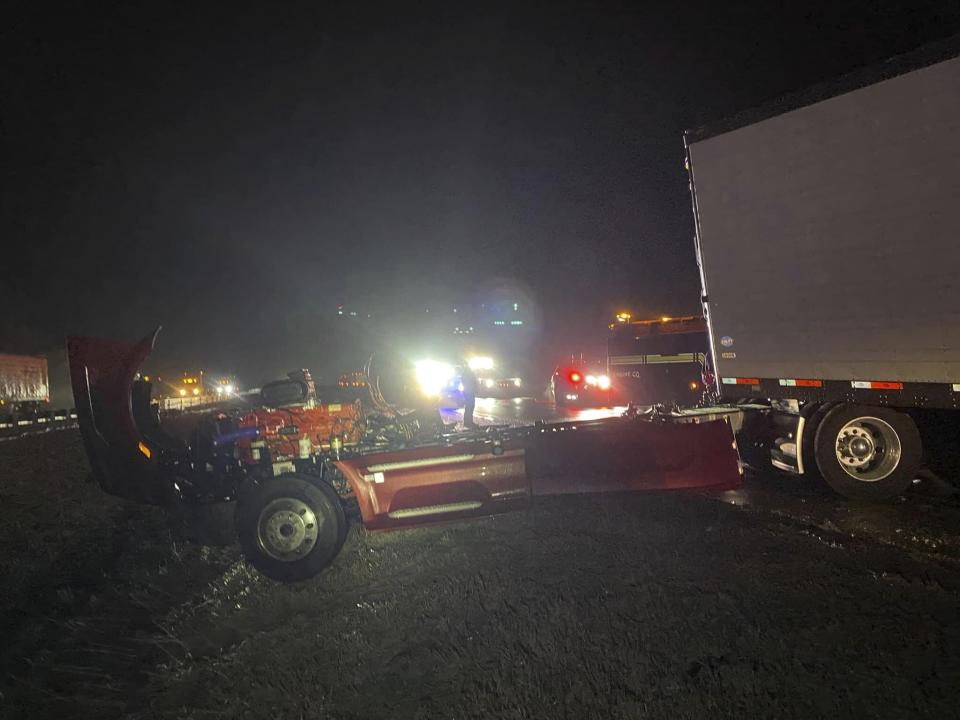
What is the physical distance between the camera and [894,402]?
636 cm

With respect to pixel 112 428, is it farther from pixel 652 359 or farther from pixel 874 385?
pixel 652 359

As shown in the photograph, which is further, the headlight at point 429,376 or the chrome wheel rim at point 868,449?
the headlight at point 429,376

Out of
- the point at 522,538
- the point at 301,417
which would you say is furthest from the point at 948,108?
the point at 301,417

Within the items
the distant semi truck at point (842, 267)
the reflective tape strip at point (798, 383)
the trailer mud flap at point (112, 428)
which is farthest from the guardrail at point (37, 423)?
the reflective tape strip at point (798, 383)

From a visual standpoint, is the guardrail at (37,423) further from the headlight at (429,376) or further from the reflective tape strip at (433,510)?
the reflective tape strip at (433,510)

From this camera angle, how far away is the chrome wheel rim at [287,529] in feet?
17.3

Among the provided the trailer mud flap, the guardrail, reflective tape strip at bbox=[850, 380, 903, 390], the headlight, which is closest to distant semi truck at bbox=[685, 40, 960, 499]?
reflective tape strip at bbox=[850, 380, 903, 390]

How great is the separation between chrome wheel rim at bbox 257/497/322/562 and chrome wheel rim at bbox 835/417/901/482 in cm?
605

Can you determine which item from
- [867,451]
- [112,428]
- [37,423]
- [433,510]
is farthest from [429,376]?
[37,423]

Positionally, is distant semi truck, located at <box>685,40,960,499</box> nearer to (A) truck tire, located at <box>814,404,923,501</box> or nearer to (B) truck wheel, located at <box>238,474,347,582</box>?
A: (A) truck tire, located at <box>814,404,923,501</box>

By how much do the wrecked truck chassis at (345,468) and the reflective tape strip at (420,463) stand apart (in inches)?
0.4

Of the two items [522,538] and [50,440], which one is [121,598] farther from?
[50,440]

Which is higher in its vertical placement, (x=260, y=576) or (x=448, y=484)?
(x=448, y=484)

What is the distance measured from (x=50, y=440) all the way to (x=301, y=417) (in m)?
17.5
